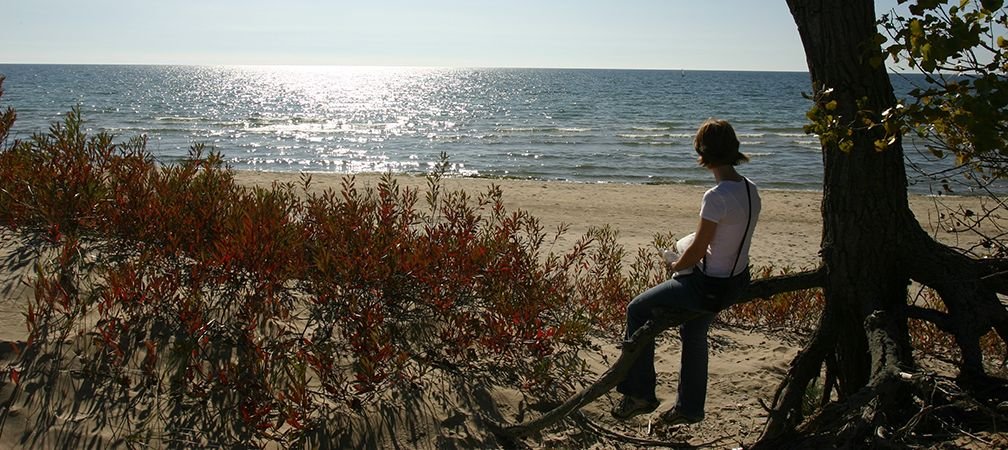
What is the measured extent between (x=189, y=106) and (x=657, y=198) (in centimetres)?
5052

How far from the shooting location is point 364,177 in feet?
70.8

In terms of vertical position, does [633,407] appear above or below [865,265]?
below

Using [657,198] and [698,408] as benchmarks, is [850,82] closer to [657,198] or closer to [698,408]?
[698,408]

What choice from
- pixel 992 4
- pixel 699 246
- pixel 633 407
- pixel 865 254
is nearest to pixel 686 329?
pixel 633 407

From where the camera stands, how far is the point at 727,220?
3.82m

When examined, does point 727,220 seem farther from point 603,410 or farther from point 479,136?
point 479,136

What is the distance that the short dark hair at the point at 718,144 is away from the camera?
151 inches

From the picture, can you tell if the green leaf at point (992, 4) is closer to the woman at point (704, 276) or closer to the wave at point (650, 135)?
the woman at point (704, 276)

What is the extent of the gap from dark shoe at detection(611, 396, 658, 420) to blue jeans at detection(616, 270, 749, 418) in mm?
24

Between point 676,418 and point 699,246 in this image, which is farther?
point 676,418

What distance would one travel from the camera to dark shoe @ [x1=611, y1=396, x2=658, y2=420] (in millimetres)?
4309

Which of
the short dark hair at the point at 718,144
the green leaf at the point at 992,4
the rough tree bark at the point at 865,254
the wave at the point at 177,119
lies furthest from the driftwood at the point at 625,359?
the wave at the point at 177,119

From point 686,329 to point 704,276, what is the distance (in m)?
0.45

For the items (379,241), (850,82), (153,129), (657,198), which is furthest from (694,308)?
(153,129)
